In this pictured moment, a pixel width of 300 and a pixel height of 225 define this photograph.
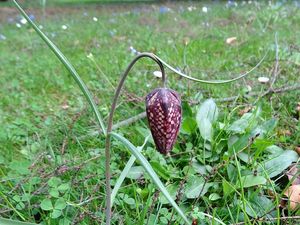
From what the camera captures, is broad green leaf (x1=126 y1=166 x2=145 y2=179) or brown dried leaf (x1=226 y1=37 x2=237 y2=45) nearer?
broad green leaf (x1=126 y1=166 x2=145 y2=179)

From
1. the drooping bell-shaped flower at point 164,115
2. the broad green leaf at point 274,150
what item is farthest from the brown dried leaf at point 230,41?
the drooping bell-shaped flower at point 164,115

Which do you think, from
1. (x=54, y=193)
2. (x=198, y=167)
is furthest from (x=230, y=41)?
(x=54, y=193)

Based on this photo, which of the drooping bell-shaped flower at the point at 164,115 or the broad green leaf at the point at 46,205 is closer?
the drooping bell-shaped flower at the point at 164,115

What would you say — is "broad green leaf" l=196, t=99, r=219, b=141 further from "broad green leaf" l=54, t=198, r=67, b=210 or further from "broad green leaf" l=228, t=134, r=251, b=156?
"broad green leaf" l=54, t=198, r=67, b=210

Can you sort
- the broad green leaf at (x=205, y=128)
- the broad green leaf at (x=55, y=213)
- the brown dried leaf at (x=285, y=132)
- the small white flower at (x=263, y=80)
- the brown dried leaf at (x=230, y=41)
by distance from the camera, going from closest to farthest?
the broad green leaf at (x=55, y=213) → the broad green leaf at (x=205, y=128) → the brown dried leaf at (x=285, y=132) → the small white flower at (x=263, y=80) → the brown dried leaf at (x=230, y=41)

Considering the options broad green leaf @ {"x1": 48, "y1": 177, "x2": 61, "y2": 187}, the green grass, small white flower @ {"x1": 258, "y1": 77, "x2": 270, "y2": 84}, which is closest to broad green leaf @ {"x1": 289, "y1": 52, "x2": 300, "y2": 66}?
the green grass

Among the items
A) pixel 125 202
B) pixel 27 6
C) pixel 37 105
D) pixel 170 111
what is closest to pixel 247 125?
pixel 125 202

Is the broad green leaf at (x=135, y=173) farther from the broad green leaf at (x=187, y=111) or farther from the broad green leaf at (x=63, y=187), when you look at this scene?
the broad green leaf at (x=187, y=111)
